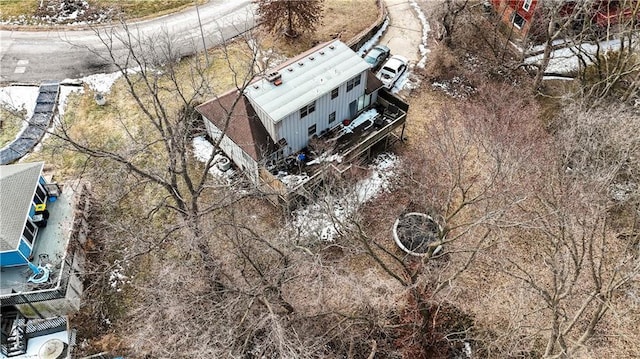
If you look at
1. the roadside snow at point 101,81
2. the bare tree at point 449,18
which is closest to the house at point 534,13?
the bare tree at point 449,18

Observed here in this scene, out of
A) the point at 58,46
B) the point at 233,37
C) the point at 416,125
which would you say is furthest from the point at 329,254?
the point at 58,46

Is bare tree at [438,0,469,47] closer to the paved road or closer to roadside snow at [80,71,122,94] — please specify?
the paved road

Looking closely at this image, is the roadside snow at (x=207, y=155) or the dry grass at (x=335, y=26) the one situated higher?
the dry grass at (x=335, y=26)

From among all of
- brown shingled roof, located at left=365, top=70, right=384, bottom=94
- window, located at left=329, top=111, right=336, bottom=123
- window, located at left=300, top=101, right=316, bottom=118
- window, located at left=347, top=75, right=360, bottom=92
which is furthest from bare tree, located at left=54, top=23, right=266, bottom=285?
brown shingled roof, located at left=365, top=70, right=384, bottom=94

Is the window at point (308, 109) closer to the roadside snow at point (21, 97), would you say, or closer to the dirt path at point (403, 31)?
the dirt path at point (403, 31)

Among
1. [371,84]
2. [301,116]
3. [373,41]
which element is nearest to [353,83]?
[371,84]
